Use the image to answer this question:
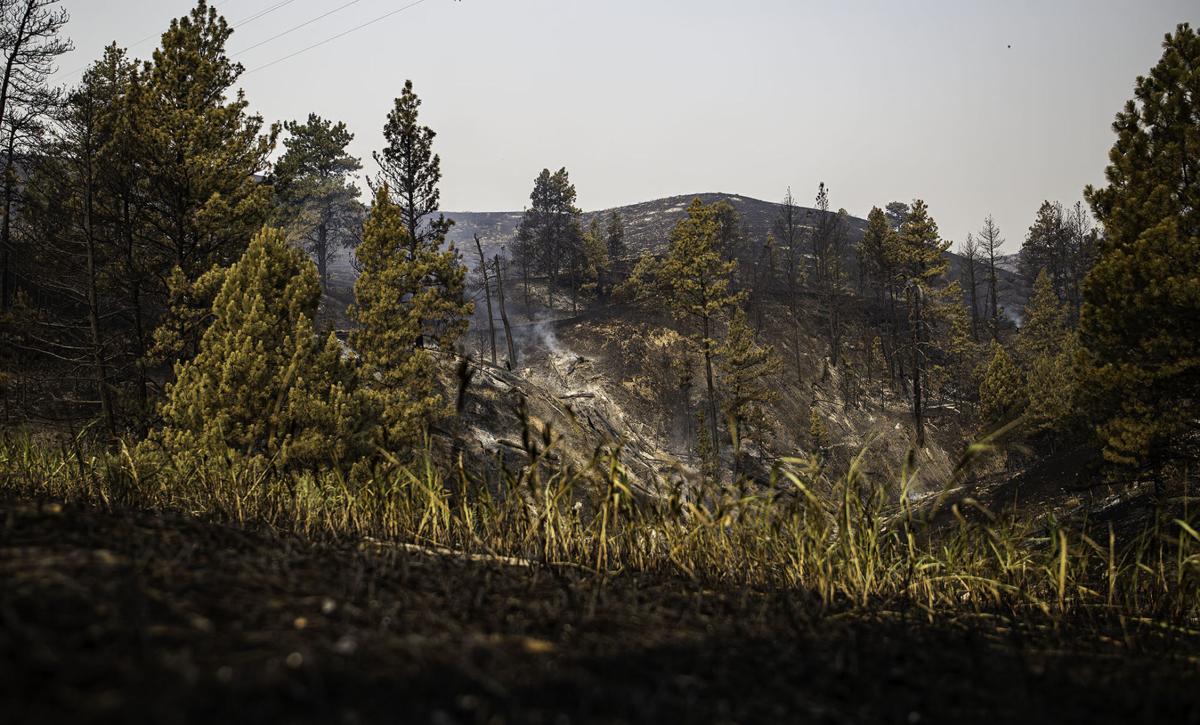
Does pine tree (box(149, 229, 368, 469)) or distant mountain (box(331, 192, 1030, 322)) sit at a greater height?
distant mountain (box(331, 192, 1030, 322))

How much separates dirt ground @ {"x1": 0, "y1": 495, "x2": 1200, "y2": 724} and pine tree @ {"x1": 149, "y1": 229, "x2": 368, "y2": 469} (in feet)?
29.1

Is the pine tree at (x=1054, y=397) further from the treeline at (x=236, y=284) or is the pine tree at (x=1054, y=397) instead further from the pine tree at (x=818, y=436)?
the treeline at (x=236, y=284)

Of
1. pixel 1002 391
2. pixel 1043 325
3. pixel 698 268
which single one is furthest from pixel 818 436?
pixel 1043 325

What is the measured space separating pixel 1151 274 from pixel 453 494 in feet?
47.0

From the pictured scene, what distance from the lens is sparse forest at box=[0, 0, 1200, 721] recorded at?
63.1 inches

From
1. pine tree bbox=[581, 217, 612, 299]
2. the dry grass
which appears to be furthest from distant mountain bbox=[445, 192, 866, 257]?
the dry grass

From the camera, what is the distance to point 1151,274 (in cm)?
1288

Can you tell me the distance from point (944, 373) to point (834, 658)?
5533 cm

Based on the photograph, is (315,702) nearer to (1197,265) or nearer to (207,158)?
(1197,265)

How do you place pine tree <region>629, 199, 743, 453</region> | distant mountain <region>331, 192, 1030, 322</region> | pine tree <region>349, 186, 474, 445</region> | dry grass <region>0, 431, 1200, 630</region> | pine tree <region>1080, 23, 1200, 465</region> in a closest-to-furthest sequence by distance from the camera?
dry grass <region>0, 431, 1200, 630</region>, pine tree <region>1080, 23, 1200, 465</region>, pine tree <region>349, 186, 474, 445</region>, pine tree <region>629, 199, 743, 453</region>, distant mountain <region>331, 192, 1030, 322</region>

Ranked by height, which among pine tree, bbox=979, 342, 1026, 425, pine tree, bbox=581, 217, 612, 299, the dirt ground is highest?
pine tree, bbox=581, 217, 612, 299

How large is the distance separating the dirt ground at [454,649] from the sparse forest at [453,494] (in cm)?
1

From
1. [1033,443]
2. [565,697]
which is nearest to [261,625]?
[565,697]

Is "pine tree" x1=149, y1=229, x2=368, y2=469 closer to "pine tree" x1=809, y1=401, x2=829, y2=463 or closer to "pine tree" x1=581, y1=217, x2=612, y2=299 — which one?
"pine tree" x1=809, y1=401, x2=829, y2=463
